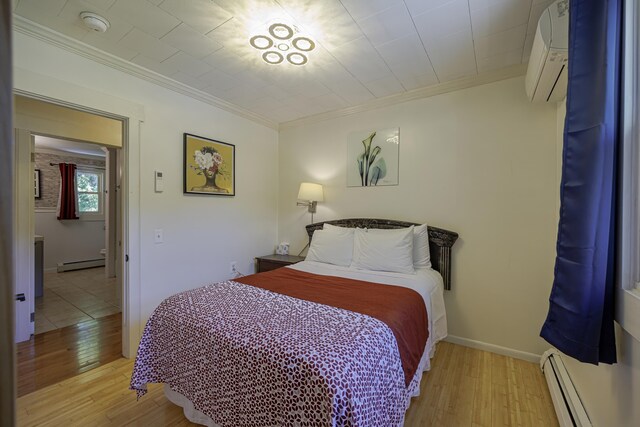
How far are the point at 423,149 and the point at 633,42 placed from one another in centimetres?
180

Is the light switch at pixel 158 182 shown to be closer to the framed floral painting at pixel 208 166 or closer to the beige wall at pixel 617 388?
the framed floral painting at pixel 208 166

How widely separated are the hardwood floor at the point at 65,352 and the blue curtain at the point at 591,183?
10.5 feet

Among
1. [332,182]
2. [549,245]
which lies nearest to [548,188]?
[549,245]

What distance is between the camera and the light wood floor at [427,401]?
167 centimetres

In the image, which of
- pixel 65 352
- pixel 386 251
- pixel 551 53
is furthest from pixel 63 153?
pixel 551 53

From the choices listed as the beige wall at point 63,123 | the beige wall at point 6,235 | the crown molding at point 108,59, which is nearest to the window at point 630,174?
the beige wall at point 6,235

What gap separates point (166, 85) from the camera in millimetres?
2574

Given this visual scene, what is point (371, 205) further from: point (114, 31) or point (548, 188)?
point (114, 31)

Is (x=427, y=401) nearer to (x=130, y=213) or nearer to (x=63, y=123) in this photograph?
(x=130, y=213)

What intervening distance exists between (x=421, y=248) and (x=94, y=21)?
9.81ft

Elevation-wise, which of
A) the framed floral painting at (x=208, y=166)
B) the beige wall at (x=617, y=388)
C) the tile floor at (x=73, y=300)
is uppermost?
the framed floral painting at (x=208, y=166)

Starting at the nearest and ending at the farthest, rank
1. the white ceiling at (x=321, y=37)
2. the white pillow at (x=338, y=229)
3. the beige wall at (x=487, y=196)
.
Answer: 1. the white ceiling at (x=321, y=37)
2. the beige wall at (x=487, y=196)
3. the white pillow at (x=338, y=229)

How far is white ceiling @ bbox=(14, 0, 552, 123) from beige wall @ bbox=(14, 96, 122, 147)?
1.11 meters

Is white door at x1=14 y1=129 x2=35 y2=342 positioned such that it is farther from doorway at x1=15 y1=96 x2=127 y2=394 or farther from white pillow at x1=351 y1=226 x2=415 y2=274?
white pillow at x1=351 y1=226 x2=415 y2=274
